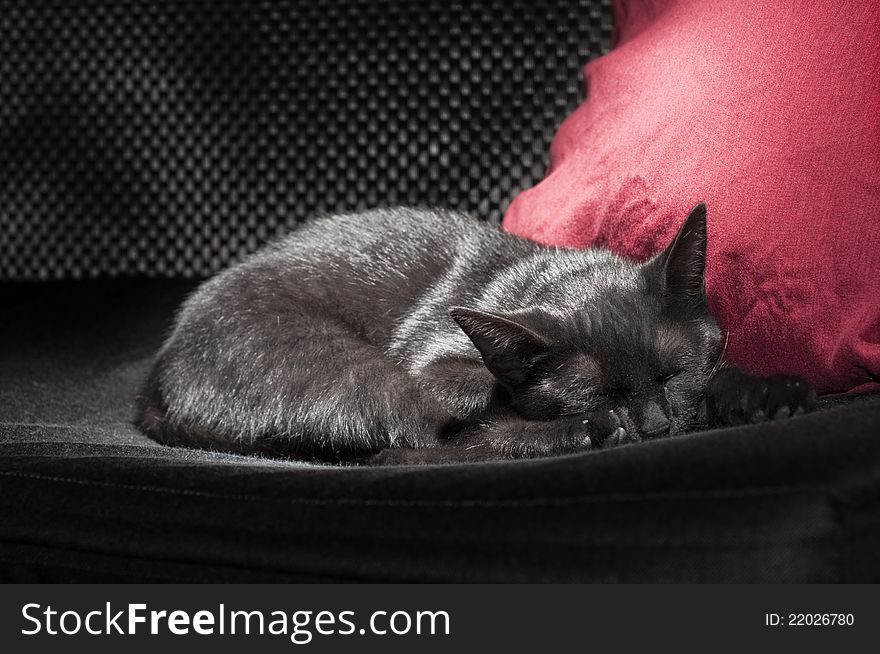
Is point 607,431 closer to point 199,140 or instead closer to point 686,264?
point 686,264

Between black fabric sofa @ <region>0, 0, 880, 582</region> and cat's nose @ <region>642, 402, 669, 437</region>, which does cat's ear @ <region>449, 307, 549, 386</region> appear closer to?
cat's nose @ <region>642, 402, 669, 437</region>

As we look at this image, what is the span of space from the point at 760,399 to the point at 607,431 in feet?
0.57

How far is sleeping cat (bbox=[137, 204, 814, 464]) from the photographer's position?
1.03 metres

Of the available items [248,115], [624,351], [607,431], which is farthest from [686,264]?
[248,115]

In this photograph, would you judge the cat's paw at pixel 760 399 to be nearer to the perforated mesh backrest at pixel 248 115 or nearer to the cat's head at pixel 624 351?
the cat's head at pixel 624 351

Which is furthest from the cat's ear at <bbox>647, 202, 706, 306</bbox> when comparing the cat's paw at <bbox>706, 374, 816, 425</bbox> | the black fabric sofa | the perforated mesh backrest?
the perforated mesh backrest

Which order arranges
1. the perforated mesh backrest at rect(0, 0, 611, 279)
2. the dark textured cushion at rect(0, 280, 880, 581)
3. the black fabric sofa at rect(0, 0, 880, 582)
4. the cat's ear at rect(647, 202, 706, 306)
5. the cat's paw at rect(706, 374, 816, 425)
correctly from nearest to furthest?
the dark textured cushion at rect(0, 280, 880, 581), the cat's paw at rect(706, 374, 816, 425), the cat's ear at rect(647, 202, 706, 306), the black fabric sofa at rect(0, 0, 880, 582), the perforated mesh backrest at rect(0, 0, 611, 279)

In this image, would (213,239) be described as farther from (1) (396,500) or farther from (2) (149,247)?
(1) (396,500)

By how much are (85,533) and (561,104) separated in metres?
1.57

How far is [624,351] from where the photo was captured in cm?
105

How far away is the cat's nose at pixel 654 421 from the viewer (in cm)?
101

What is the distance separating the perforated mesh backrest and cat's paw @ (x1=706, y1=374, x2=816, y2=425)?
3.79 feet

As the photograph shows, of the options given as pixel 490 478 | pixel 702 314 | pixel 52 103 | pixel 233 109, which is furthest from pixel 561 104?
pixel 490 478

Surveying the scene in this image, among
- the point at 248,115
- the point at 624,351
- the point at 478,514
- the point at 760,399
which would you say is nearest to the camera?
the point at 478,514
